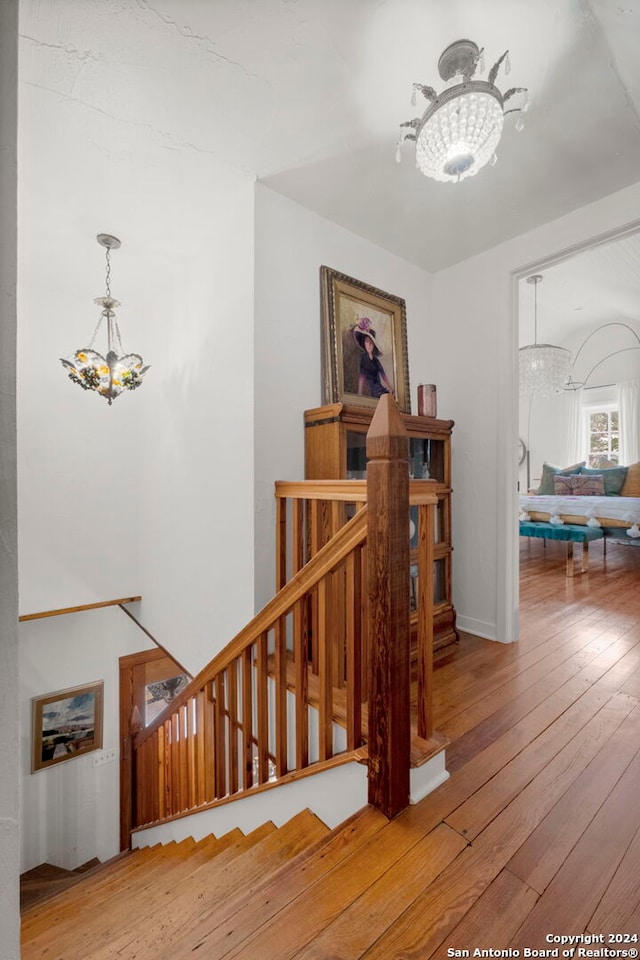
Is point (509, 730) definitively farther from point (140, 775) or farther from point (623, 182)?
point (140, 775)

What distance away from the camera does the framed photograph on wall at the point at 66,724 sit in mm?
3683

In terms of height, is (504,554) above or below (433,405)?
below

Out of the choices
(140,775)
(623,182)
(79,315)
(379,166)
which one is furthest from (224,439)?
(140,775)

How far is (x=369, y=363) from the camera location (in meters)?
2.49

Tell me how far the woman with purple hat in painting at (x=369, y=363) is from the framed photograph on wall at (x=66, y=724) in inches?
149

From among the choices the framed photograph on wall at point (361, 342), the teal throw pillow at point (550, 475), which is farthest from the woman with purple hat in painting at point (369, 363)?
the teal throw pillow at point (550, 475)

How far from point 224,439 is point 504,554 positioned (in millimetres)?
1853

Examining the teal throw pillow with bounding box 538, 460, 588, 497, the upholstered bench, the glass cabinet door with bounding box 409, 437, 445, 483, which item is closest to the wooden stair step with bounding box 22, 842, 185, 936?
the glass cabinet door with bounding box 409, 437, 445, 483

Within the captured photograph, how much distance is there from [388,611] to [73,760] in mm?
4414

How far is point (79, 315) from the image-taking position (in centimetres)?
333

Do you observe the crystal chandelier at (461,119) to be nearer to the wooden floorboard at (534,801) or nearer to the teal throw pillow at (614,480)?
the wooden floorboard at (534,801)

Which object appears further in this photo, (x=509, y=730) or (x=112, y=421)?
(x=112, y=421)

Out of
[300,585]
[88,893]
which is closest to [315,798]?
[300,585]

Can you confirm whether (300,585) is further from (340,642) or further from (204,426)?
(204,426)
